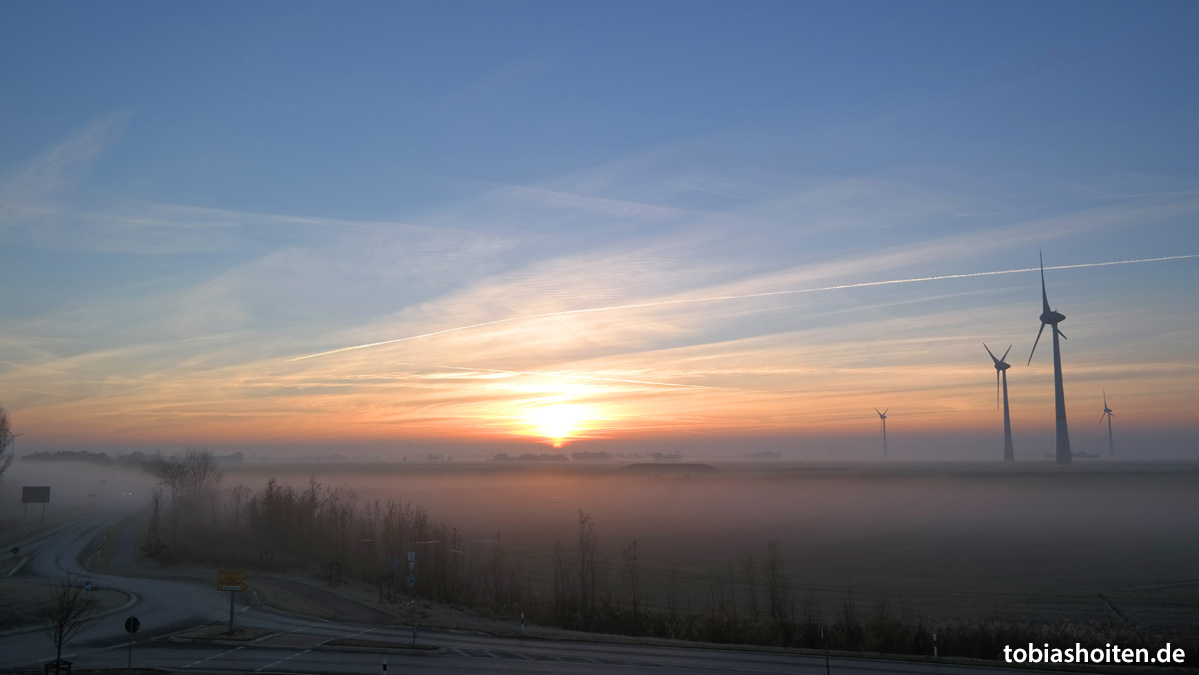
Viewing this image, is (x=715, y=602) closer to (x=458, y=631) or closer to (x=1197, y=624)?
(x=458, y=631)

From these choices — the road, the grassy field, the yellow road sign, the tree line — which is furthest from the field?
the grassy field

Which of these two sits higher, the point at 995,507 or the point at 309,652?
the point at 309,652

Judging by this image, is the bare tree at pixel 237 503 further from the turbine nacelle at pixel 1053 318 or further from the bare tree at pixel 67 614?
the turbine nacelle at pixel 1053 318

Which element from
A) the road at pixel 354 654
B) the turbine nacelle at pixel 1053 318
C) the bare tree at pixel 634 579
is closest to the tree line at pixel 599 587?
A: the bare tree at pixel 634 579

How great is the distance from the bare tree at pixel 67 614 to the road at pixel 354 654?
689 mm

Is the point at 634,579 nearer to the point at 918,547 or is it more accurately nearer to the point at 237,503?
the point at 918,547

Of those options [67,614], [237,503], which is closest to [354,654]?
[67,614]

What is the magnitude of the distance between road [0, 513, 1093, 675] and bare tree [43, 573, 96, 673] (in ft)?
2.26

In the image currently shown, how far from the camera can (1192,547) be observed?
304 feet

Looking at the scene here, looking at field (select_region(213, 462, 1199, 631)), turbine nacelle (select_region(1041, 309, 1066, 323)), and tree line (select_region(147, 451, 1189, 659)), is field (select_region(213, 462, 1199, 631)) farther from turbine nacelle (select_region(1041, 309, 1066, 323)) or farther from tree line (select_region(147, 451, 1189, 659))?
turbine nacelle (select_region(1041, 309, 1066, 323))

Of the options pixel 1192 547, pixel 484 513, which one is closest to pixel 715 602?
pixel 1192 547

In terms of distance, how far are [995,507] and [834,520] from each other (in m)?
56.7

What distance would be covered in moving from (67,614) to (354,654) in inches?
440

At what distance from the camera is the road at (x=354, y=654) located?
30.5 meters
